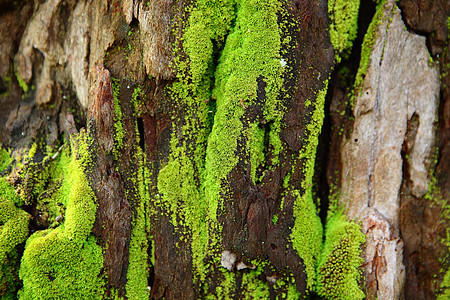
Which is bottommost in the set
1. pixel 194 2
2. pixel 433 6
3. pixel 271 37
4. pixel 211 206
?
pixel 211 206

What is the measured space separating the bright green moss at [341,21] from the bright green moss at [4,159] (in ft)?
10.5

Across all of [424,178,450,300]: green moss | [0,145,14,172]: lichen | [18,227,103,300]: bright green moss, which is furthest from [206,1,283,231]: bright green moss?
[0,145,14,172]: lichen

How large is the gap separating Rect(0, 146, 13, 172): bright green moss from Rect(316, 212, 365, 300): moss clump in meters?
3.06

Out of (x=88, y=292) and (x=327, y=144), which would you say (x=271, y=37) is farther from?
(x=88, y=292)

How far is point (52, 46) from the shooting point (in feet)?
10.3

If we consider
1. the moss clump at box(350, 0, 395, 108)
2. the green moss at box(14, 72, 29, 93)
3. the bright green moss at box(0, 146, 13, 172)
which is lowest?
the bright green moss at box(0, 146, 13, 172)

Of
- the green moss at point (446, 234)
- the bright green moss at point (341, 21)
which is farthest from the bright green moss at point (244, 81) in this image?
the green moss at point (446, 234)

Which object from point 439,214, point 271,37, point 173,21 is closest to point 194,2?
point 173,21

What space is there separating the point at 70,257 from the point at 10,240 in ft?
1.75

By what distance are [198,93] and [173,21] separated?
0.60 meters

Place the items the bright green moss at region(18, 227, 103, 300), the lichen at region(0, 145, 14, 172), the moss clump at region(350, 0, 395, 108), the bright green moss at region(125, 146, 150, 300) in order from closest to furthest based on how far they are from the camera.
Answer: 1. the bright green moss at region(18, 227, 103, 300)
2. the bright green moss at region(125, 146, 150, 300)
3. the moss clump at region(350, 0, 395, 108)
4. the lichen at region(0, 145, 14, 172)

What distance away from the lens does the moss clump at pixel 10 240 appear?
2518 mm

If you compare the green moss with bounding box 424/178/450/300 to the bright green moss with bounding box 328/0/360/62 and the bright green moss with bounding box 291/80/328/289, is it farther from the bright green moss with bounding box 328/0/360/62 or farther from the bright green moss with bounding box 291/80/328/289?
the bright green moss with bounding box 328/0/360/62

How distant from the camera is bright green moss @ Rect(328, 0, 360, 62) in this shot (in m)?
2.69
